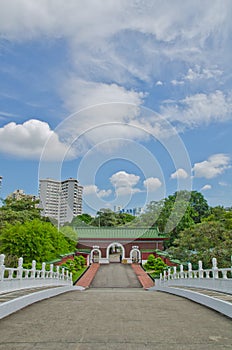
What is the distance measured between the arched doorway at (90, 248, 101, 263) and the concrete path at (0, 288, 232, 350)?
30.0 metres

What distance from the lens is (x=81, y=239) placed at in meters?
35.2

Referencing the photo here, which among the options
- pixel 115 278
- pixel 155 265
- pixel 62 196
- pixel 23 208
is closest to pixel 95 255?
→ pixel 155 265

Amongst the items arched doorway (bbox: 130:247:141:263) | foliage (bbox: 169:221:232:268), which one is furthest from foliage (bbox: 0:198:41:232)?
foliage (bbox: 169:221:232:268)

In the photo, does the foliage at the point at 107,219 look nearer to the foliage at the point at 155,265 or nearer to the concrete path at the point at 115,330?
the foliage at the point at 155,265

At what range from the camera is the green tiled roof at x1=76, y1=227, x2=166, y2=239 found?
117ft

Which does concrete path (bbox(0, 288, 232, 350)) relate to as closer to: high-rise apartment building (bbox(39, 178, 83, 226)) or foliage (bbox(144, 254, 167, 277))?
foliage (bbox(144, 254, 167, 277))

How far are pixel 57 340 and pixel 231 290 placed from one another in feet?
16.0

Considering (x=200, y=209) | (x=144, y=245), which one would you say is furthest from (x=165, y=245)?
(x=200, y=209)

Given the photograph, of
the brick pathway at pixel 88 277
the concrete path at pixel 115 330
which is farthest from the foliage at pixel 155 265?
the concrete path at pixel 115 330

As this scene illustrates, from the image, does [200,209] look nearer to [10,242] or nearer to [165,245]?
[165,245]

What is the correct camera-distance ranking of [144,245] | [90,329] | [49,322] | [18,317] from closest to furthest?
[90,329], [49,322], [18,317], [144,245]

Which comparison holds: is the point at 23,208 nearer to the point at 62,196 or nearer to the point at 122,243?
the point at 62,196

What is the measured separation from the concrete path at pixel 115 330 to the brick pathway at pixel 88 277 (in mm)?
17501

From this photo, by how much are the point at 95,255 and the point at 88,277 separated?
10.8m
